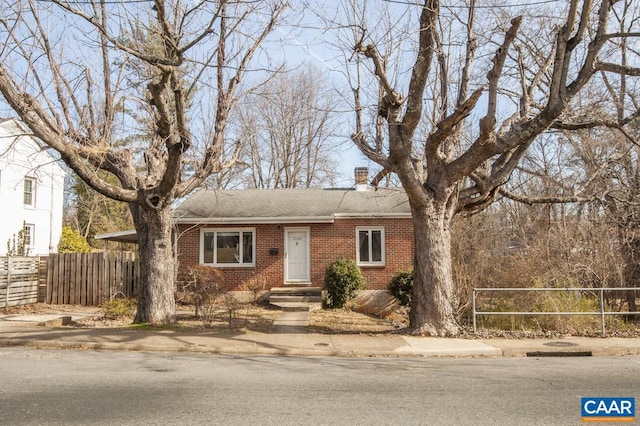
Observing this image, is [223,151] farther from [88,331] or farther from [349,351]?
[349,351]

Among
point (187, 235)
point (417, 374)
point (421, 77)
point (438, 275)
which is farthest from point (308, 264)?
point (417, 374)

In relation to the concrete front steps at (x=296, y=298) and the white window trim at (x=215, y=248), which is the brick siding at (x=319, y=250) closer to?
the white window trim at (x=215, y=248)

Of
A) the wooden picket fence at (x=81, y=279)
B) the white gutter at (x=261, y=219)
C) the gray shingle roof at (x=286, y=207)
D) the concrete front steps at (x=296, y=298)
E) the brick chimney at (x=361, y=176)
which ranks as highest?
the brick chimney at (x=361, y=176)

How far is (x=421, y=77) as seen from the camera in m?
10.8

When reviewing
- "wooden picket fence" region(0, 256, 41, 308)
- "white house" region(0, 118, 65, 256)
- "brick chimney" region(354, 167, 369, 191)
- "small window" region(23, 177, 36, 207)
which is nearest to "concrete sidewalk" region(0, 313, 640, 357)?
"wooden picket fence" region(0, 256, 41, 308)

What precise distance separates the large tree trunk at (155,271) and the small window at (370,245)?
28.5 ft

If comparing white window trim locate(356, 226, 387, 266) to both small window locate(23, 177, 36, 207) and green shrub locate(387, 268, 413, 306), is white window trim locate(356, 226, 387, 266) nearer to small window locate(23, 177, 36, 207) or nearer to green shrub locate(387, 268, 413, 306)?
green shrub locate(387, 268, 413, 306)

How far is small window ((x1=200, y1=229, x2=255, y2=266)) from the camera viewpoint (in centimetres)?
1931

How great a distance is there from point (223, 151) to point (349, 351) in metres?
6.72

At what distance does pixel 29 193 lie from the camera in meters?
28.2

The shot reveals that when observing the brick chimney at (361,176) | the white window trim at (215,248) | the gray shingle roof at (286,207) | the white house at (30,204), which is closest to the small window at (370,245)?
the gray shingle roof at (286,207)

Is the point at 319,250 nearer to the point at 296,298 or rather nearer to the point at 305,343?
the point at 296,298

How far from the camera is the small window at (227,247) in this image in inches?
760

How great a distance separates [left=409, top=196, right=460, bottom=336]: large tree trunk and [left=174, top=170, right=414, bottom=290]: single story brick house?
718 centimetres
